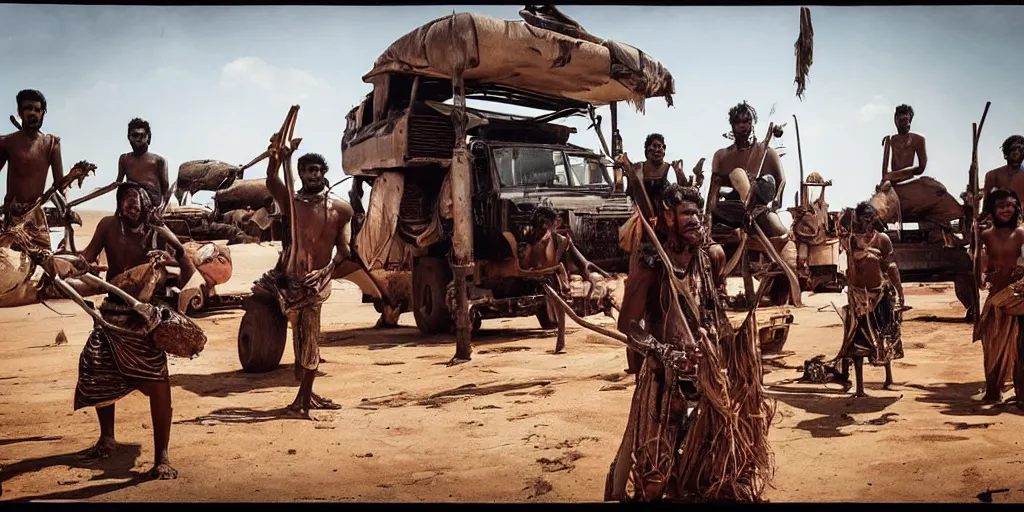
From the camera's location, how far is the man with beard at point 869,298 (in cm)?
671

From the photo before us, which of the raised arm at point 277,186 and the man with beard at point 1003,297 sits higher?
the raised arm at point 277,186

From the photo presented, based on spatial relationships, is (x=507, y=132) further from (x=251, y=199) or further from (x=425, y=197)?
(x=251, y=199)

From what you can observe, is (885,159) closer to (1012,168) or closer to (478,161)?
(1012,168)

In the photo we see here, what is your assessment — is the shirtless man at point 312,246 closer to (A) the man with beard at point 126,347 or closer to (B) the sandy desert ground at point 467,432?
(B) the sandy desert ground at point 467,432

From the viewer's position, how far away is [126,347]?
16.5ft

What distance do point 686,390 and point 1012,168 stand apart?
6.10 m

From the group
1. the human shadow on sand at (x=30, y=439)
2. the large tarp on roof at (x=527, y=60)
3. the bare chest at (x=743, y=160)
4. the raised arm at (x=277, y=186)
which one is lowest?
the human shadow on sand at (x=30, y=439)

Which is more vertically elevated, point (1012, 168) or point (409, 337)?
point (1012, 168)

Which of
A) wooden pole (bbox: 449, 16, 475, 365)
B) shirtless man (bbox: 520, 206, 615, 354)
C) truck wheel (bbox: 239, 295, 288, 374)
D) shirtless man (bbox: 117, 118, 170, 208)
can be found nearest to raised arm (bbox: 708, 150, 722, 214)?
shirtless man (bbox: 520, 206, 615, 354)

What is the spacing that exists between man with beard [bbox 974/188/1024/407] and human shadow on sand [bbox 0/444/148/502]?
598 cm

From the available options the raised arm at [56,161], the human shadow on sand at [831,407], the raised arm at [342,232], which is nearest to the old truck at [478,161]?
the raised arm at [342,232]

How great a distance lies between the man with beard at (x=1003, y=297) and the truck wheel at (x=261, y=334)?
639cm

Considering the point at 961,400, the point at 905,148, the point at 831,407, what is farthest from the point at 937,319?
the point at 831,407

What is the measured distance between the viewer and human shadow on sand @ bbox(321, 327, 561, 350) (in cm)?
1116
